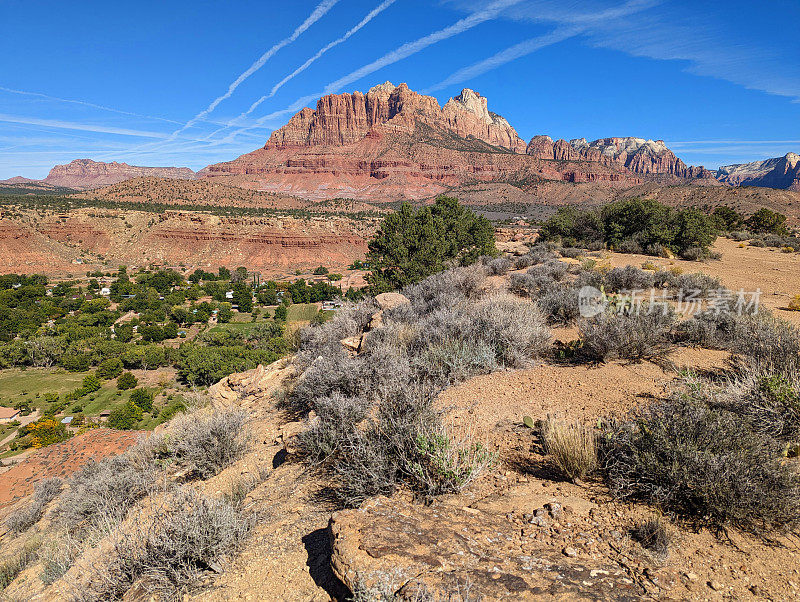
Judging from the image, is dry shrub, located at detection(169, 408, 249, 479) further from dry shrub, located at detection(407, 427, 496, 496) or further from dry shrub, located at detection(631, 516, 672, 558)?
dry shrub, located at detection(631, 516, 672, 558)

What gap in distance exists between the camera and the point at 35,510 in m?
9.53

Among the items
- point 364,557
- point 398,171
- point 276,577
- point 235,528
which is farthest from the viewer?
point 398,171

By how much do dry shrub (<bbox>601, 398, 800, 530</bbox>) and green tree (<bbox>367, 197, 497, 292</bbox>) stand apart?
14803 mm

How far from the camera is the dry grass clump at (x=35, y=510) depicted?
9072mm

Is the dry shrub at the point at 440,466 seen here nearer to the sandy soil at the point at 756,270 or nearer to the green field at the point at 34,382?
the sandy soil at the point at 756,270

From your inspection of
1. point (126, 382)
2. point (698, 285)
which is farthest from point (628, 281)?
point (126, 382)

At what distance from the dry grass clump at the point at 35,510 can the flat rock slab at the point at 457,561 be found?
457 inches

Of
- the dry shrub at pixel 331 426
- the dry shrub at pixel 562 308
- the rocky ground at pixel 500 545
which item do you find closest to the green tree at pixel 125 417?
the rocky ground at pixel 500 545

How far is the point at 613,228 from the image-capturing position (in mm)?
22891

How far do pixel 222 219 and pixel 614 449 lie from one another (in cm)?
8735

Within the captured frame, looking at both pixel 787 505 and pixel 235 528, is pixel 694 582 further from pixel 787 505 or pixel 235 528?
pixel 235 528

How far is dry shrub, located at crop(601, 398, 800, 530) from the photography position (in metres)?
2.62

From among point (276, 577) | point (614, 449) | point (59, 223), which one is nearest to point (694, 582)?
point (614, 449)

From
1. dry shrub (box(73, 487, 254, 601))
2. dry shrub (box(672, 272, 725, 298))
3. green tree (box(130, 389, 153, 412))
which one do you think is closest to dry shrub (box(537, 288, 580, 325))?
dry shrub (box(672, 272, 725, 298))
